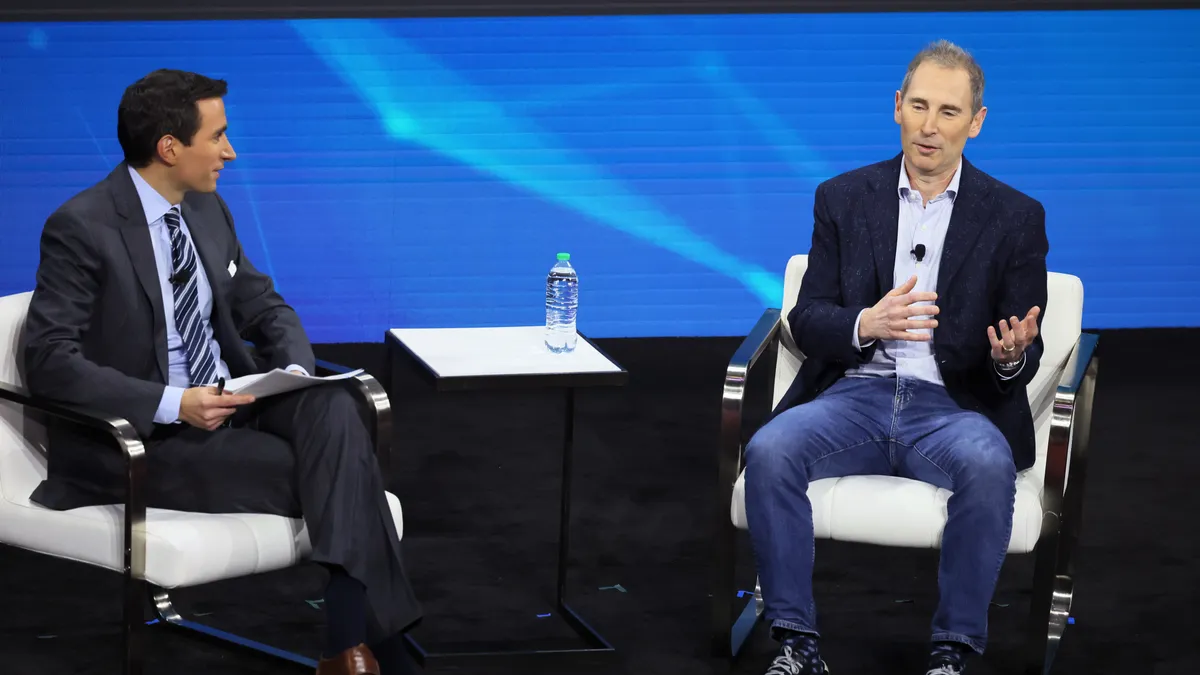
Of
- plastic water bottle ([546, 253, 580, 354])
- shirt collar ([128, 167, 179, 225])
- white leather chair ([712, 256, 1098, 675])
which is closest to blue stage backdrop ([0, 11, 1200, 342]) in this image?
plastic water bottle ([546, 253, 580, 354])

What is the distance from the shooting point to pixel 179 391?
302cm

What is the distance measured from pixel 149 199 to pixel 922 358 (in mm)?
1704

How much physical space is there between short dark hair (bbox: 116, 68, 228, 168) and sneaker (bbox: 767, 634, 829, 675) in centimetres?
161

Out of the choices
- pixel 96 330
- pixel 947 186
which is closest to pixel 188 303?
pixel 96 330

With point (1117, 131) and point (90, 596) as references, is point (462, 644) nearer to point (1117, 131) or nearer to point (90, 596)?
point (90, 596)

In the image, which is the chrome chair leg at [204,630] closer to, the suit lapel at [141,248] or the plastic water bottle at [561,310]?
the suit lapel at [141,248]

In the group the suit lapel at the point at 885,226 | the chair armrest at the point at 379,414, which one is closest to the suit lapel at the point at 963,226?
the suit lapel at the point at 885,226

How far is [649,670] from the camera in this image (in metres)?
3.38

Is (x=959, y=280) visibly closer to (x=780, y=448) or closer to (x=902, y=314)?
(x=902, y=314)

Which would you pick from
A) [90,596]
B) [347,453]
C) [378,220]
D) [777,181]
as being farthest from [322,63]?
[347,453]

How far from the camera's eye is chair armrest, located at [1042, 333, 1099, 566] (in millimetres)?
3141

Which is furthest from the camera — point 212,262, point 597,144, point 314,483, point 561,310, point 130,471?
point 597,144

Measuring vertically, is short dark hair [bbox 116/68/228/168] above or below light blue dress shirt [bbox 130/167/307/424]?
above

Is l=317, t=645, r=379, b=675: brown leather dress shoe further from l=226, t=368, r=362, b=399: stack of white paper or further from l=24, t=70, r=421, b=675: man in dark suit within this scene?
l=226, t=368, r=362, b=399: stack of white paper
